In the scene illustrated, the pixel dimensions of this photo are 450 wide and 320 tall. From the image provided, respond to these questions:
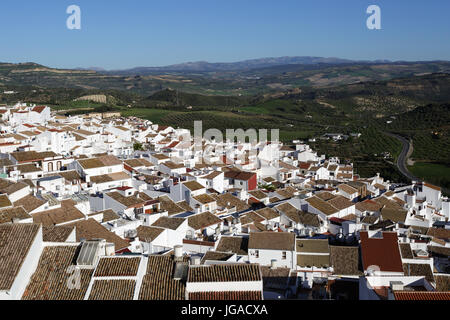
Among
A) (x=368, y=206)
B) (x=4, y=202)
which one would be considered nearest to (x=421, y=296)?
(x=4, y=202)

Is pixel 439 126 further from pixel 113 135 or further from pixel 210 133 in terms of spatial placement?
pixel 113 135

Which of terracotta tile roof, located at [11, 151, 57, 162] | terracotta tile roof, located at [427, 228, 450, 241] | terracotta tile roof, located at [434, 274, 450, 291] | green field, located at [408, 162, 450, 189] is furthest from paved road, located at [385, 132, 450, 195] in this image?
terracotta tile roof, located at [11, 151, 57, 162]

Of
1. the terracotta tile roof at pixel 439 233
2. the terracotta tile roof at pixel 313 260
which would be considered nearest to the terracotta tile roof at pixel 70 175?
the terracotta tile roof at pixel 313 260

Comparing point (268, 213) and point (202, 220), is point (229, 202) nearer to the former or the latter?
point (268, 213)

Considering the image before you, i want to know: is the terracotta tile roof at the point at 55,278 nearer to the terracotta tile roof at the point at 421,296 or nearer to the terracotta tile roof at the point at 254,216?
the terracotta tile roof at the point at 421,296

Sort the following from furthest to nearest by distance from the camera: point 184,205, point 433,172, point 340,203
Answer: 1. point 433,172
2. point 340,203
3. point 184,205

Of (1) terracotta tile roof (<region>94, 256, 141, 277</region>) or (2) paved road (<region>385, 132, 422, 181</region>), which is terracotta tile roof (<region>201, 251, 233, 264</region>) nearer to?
(1) terracotta tile roof (<region>94, 256, 141, 277</region>)

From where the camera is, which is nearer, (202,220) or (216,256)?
(216,256)
